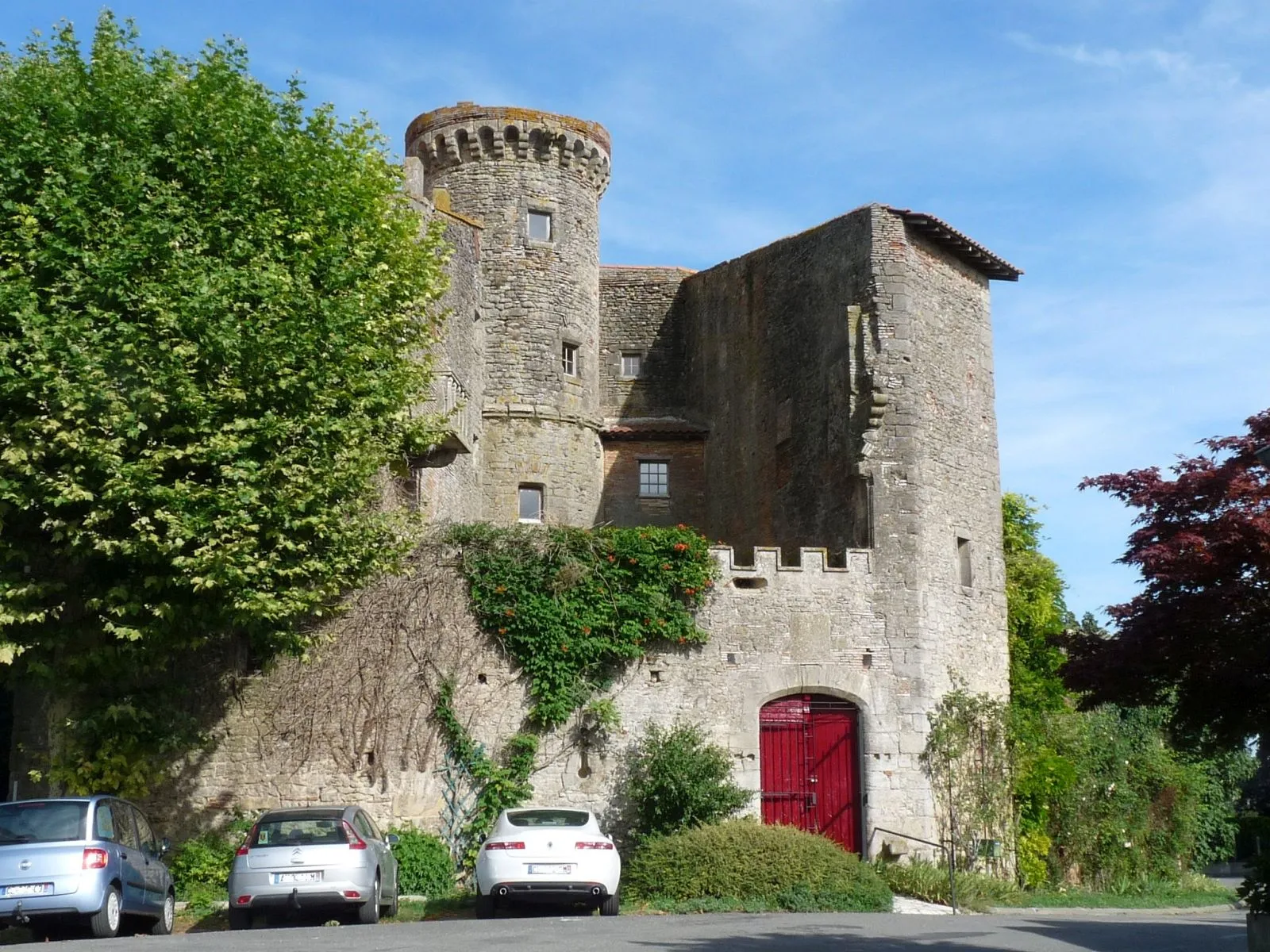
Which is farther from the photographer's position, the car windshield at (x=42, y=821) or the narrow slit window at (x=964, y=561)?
the narrow slit window at (x=964, y=561)

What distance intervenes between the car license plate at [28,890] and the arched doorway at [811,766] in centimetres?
1118

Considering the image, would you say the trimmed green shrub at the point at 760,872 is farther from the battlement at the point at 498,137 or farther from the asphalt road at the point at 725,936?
the battlement at the point at 498,137

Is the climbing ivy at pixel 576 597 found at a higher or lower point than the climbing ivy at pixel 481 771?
higher

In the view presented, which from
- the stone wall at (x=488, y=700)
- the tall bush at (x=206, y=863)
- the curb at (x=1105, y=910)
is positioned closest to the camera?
the tall bush at (x=206, y=863)

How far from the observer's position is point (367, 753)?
70.7 feet

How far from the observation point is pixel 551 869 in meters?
16.8

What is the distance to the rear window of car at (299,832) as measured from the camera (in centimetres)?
1642

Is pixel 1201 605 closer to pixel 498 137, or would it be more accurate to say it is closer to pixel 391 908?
pixel 391 908

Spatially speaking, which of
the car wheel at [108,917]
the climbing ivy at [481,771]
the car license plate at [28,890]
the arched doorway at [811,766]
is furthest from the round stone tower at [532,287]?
the car license plate at [28,890]

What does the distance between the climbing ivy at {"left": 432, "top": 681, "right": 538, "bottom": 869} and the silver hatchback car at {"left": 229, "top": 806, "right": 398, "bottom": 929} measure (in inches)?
167

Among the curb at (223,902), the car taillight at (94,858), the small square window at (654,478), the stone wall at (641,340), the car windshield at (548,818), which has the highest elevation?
the stone wall at (641,340)

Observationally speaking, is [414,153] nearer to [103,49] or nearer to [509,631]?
[103,49]

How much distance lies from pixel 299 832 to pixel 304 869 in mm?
538

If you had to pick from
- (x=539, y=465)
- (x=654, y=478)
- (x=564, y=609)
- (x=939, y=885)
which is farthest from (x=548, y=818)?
(x=654, y=478)
